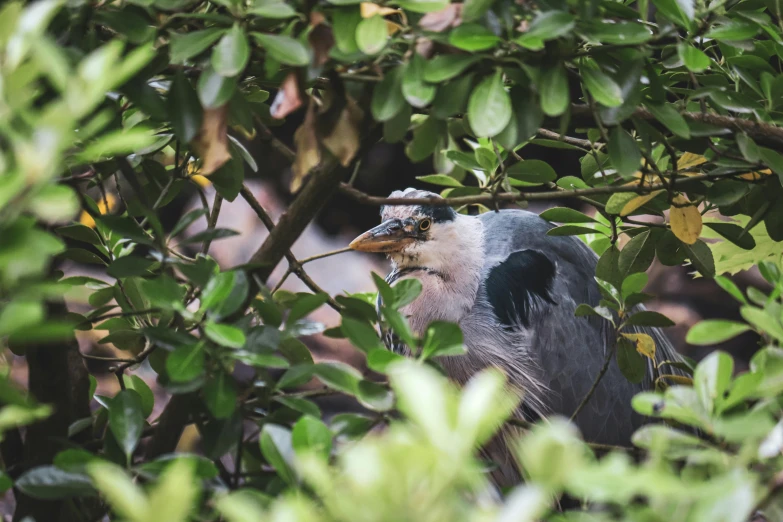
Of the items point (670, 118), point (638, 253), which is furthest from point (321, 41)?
point (638, 253)

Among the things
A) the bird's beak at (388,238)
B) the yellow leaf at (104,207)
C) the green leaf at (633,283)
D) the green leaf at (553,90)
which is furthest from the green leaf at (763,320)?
the bird's beak at (388,238)

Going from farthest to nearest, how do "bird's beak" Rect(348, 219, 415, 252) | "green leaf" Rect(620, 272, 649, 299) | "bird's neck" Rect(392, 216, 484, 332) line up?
"bird's neck" Rect(392, 216, 484, 332) → "bird's beak" Rect(348, 219, 415, 252) → "green leaf" Rect(620, 272, 649, 299)

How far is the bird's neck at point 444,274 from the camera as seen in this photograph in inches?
71.7

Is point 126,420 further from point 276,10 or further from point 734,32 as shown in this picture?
point 734,32

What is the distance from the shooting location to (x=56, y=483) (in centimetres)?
60

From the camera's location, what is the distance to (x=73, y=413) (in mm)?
864

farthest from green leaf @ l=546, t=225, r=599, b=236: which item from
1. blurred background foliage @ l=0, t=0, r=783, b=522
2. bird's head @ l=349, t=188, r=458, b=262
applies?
bird's head @ l=349, t=188, r=458, b=262

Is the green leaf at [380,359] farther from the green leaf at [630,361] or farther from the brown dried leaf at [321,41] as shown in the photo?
the green leaf at [630,361]

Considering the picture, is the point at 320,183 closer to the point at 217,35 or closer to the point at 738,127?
the point at 217,35

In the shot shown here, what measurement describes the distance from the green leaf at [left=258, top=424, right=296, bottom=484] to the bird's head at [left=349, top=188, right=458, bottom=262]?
113 centimetres

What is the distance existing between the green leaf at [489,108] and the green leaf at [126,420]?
39cm

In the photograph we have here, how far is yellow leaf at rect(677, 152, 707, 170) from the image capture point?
962 mm

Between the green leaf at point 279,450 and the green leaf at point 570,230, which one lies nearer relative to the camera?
the green leaf at point 279,450

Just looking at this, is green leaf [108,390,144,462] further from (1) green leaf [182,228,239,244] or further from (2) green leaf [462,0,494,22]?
(2) green leaf [462,0,494,22]
